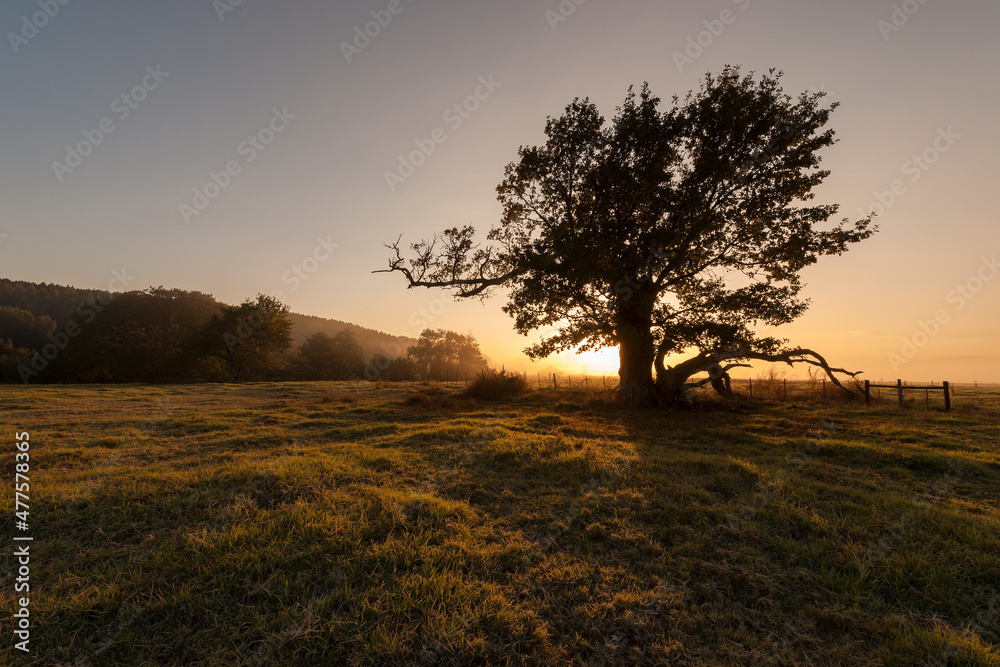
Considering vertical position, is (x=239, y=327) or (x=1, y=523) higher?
(x=239, y=327)

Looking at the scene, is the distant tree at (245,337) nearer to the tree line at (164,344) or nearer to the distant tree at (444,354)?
the tree line at (164,344)

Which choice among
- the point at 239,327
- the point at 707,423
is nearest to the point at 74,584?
the point at 707,423

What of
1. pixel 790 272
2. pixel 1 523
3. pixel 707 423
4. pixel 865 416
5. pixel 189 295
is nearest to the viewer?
pixel 1 523

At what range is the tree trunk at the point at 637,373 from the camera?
17.6 metres

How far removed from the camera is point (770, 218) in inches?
634

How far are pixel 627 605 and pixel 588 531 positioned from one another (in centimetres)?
138

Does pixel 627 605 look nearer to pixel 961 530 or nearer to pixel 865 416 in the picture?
pixel 961 530

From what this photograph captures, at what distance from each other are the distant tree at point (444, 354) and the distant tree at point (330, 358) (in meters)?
10.5

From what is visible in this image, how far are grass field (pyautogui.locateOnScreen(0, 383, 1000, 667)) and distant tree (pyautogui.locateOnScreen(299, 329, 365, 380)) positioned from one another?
51.8 meters

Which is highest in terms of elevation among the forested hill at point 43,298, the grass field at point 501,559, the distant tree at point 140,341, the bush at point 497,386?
the forested hill at point 43,298

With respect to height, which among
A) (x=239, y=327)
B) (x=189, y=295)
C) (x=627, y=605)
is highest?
(x=189, y=295)

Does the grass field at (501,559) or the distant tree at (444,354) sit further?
the distant tree at (444,354)

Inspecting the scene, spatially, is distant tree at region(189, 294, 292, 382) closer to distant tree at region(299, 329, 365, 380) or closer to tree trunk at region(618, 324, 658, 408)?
distant tree at region(299, 329, 365, 380)

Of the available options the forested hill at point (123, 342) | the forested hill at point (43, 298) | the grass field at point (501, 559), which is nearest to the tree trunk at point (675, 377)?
the grass field at point (501, 559)
